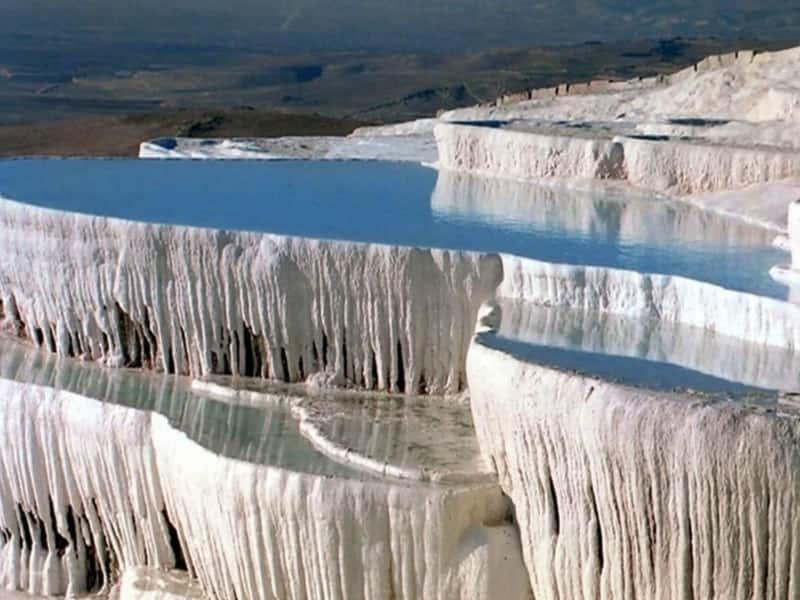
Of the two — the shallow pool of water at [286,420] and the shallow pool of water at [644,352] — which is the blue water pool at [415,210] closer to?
the shallow pool of water at [644,352]

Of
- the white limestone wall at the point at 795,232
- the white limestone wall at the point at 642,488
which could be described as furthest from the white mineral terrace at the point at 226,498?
the white limestone wall at the point at 795,232

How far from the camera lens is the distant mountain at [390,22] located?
344 feet

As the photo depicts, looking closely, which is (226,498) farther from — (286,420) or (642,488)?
(642,488)

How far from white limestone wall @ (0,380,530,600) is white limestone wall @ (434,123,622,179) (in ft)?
20.5

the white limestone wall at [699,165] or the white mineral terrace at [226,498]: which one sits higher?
the white limestone wall at [699,165]

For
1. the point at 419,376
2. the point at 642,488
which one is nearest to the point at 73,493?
the point at 419,376

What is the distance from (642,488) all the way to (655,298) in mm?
2950

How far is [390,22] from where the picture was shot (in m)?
121

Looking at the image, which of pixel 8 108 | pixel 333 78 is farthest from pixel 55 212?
pixel 333 78

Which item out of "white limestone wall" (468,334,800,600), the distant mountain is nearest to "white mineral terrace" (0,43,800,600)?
"white limestone wall" (468,334,800,600)

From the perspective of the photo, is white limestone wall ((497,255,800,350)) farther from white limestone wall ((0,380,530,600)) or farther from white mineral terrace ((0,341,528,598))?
white limestone wall ((0,380,530,600))

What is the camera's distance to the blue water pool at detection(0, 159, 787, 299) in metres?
14.2

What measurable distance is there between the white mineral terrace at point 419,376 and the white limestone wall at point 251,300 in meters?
0.02

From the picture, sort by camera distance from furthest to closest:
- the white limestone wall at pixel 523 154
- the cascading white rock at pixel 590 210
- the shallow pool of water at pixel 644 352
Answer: the white limestone wall at pixel 523 154 < the cascading white rock at pixel 590 210 < the shallow pool of water at pixel 644 352
